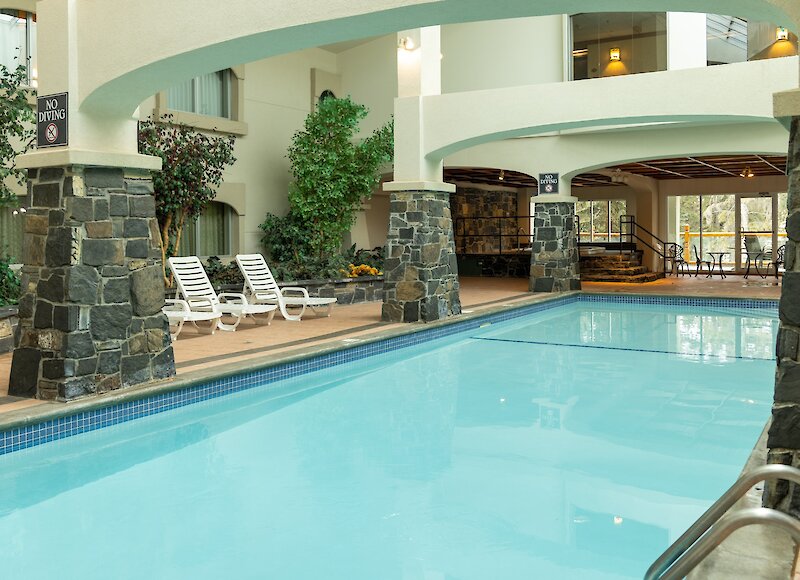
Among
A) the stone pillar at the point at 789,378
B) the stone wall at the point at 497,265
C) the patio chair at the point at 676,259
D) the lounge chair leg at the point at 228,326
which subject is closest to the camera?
the stone pillar at the point at 789,378

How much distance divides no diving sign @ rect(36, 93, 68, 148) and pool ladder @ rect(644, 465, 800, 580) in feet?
18.0

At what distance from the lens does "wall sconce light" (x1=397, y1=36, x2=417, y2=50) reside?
10806 mm

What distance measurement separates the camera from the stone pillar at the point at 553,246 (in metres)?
15.5

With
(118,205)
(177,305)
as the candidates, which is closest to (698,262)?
(177,305)

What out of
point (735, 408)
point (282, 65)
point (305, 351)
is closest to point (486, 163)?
point (282, 65)

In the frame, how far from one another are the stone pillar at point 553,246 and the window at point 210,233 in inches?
239

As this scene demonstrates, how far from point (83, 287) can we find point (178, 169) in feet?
17.8

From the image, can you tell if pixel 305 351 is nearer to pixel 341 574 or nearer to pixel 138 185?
pixel 138 185

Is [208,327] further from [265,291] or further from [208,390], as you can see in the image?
[208,390]

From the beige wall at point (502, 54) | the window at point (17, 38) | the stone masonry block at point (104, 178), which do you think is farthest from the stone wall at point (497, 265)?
the stone masonry block at point (104, 178)

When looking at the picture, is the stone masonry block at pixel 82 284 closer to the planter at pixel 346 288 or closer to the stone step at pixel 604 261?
the planter at pixel 346 288

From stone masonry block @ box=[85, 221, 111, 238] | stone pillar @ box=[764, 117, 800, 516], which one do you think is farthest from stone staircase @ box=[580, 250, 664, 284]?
stone pillar @ box=[764, 117, 800, 516]

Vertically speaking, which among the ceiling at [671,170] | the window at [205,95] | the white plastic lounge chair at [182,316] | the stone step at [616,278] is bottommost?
→ the white plastic lounge chair at [182,316]

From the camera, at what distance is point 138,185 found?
6.47 meters
